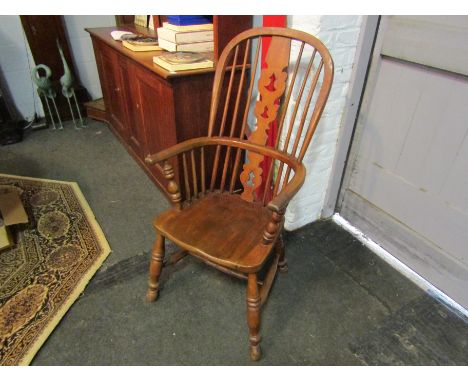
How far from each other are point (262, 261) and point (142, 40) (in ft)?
4.93

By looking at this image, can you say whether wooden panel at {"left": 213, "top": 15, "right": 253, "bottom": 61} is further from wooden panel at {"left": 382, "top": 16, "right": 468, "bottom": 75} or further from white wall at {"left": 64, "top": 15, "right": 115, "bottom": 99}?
white wall at {"left": 64, "top": 15, "right": 115, "bottom": 99}

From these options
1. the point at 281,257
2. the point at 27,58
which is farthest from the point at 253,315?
the point at 27,58

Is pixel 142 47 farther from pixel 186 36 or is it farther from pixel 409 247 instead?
pixel 409 247

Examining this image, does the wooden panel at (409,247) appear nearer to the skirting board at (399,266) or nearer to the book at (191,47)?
the skirting board at (399,266)

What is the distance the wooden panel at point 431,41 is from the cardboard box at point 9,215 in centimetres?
192

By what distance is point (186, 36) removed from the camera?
162cm

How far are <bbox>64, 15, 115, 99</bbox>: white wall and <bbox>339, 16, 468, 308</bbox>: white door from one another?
100 inches

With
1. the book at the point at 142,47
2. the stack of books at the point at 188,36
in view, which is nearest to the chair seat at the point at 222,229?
the stack of books at the point at 188,36

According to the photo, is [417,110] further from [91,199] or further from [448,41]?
[91,199]

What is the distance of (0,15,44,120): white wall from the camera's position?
2.60m

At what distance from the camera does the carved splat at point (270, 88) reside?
1281 mm
